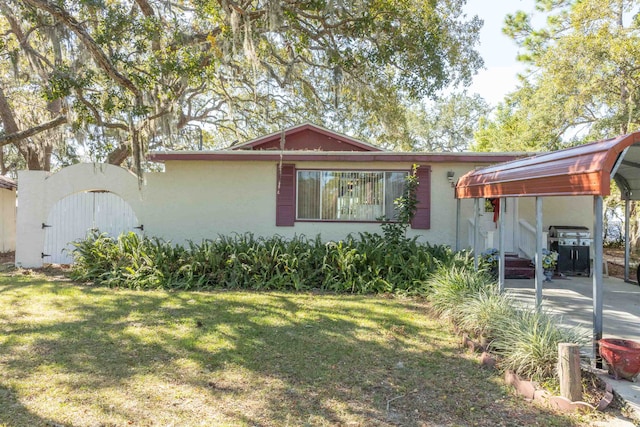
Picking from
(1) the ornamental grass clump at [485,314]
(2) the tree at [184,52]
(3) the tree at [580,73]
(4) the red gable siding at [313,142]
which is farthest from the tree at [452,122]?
(1) the ornamental grass clump at [485,314]

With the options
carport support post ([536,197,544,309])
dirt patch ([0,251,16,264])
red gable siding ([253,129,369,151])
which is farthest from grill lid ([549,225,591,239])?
dirt patch ([0,251,16,264])

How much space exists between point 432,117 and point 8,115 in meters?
28.8

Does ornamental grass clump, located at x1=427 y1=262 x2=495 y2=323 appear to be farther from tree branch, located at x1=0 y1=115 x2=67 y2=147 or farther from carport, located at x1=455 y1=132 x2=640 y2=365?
tree branch, located at x1=0 y1=115 x2=67 y2=147

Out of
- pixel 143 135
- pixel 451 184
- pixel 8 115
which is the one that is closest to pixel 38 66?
pixel 143 135

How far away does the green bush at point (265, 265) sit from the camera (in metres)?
7.34

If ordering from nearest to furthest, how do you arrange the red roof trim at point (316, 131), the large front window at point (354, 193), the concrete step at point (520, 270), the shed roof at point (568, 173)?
the shed roof at point (568, 173) → the concrete step at point (520, 270) → the large front window at point (354, 193) → the red roof trim at point (316, 131)

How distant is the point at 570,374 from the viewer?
3172 millimetres

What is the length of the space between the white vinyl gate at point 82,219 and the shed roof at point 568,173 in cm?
769

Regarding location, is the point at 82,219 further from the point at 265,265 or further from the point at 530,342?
the point at 530,342

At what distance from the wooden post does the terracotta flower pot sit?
22.1 inches

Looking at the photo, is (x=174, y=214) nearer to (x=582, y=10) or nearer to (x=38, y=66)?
(x=38, y=66)

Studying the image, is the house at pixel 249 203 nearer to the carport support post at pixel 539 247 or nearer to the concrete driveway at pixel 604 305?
the concrete driveway at pixel 604 305

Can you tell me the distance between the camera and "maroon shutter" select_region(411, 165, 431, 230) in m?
8.87

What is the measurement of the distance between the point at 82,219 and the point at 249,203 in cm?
395
